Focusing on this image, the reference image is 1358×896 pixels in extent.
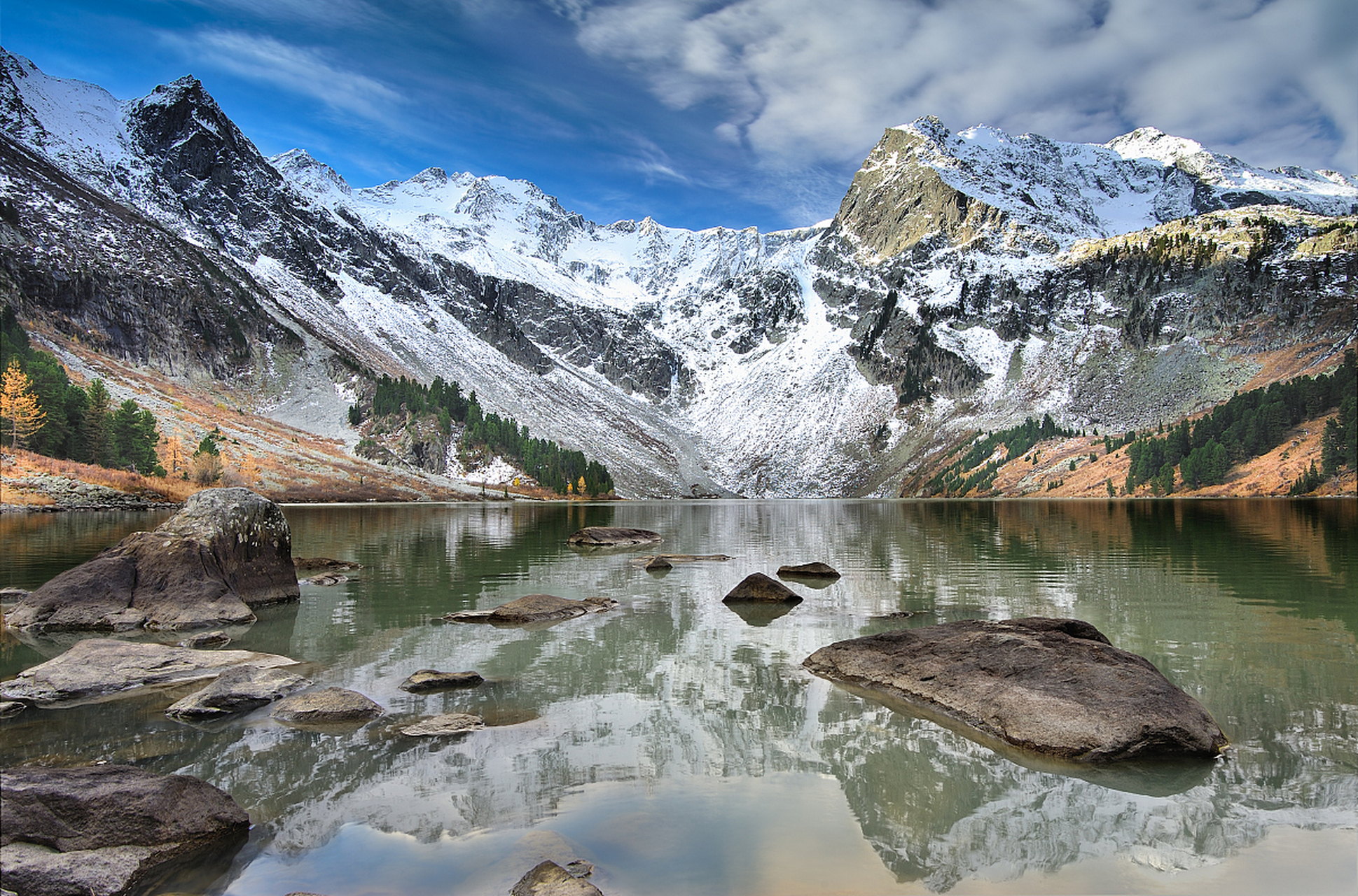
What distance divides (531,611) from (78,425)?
109750mm

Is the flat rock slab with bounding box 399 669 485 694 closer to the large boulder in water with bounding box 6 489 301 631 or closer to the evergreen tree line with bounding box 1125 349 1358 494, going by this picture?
the large boulder in water with bounding box 6 489 301 631

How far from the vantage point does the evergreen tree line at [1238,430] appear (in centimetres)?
14712

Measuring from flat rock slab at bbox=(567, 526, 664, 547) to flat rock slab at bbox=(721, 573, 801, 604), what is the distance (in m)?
28.1

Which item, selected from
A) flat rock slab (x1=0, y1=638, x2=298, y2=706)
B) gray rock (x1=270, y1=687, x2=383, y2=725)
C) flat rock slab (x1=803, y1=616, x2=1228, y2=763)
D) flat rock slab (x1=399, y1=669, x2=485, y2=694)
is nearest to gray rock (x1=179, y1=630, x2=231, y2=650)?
flat rock slab (x1=0, y1=638, x2=298, y2=706)

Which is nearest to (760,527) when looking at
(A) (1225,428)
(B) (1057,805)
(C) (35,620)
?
(C) (35,620)

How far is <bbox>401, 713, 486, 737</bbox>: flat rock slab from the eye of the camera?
13.3 meters

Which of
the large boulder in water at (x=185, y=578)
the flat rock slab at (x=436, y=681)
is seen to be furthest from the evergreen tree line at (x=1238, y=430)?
the large boulder in water at (x=185, y=578)

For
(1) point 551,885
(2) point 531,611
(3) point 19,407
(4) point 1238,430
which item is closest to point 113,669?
(2) point 531,611

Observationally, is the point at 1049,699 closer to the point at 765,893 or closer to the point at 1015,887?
the point at 1015,887

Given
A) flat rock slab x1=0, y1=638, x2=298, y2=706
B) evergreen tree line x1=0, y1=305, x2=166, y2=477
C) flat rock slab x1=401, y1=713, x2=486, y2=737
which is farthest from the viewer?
evergreen tree line x1=0, y1=305, x2=166, y2=477

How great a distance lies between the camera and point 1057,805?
10.4m

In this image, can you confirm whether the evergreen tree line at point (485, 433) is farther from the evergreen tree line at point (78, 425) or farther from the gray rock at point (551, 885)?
the gray rock at point (551, 885)

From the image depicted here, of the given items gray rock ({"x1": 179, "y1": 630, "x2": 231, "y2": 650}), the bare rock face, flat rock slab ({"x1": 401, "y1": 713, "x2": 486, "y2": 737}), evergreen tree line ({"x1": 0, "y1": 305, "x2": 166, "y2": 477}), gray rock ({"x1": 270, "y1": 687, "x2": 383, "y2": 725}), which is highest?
evergreen tree line ({"x1": 0, "y1": 305, "x2": 166, "y2": 477})

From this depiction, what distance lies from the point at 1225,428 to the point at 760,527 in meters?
132
